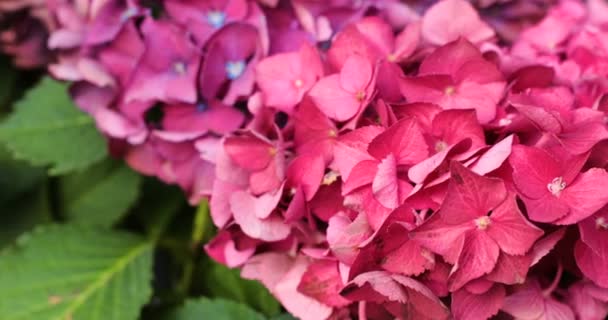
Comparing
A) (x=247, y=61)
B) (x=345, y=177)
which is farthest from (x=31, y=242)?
(x=345, y=177)

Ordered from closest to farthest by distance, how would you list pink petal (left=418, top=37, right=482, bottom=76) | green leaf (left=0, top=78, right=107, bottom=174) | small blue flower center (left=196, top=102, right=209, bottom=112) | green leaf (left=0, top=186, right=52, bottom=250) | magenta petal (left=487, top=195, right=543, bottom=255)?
magenta petal (left=487, top=195, right=543, bottom=255) → pink petal (left=418, top=37, right=482, bottom=76) → small blue flower center (left=196, top=102, right=209, bottom=112) → green leaf (left=0, top=78, right=107, bottom=174) → green leaf (left=0, top=186, right=52, bottom=250)

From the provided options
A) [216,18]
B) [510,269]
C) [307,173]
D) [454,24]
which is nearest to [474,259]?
[510,269]

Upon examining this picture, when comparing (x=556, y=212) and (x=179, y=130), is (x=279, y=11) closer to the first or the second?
(x=179, y=130)

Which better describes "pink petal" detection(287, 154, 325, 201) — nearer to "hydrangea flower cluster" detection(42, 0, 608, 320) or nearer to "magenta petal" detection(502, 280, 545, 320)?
"hydrangea flower cluster" detection(42, 0, 608, 320)

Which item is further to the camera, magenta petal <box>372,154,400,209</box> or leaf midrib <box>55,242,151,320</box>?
leaf midrib <box>55,242,151,320</box>

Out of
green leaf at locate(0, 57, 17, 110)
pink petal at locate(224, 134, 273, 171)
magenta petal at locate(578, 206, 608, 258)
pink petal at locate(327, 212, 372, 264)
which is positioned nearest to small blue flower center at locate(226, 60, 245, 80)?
pink petal at locate(224, 134, 273, 171)

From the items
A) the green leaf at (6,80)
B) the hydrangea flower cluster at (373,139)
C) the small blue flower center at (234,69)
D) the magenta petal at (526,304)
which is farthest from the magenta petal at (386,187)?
the green leaf at (6,80)

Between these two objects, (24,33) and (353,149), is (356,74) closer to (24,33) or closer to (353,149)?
(353,149)
